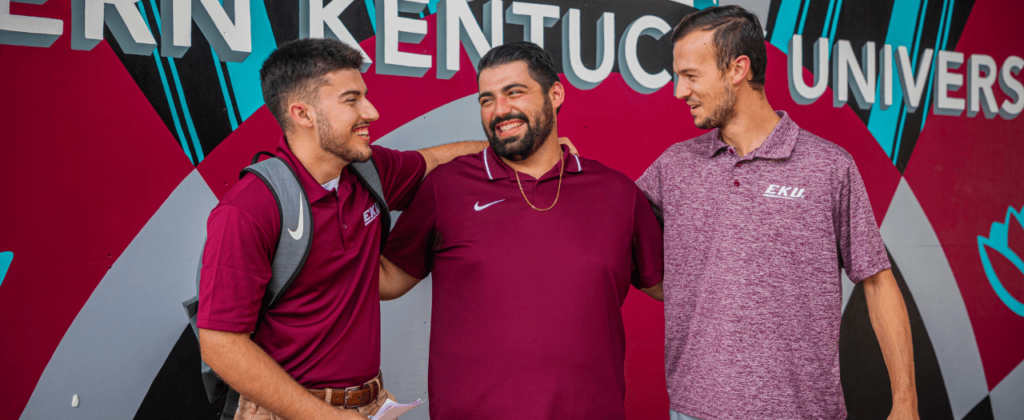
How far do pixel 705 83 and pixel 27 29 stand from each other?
194 centimetres

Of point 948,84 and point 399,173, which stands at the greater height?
point 948,84

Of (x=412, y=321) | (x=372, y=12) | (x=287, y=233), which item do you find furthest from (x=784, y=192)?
(x=372, y=12)

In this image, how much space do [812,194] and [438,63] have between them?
4.50 feet

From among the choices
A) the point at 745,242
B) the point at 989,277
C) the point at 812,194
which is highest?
the point at 812,194

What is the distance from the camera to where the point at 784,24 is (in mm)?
2703

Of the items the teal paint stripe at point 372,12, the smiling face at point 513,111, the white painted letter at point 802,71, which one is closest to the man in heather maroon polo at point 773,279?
the smiling face at point 513,111

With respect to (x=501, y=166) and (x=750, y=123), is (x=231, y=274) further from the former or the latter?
(x=750, y=123)

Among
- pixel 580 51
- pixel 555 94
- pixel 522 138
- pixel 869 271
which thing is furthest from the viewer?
pixel 580 51

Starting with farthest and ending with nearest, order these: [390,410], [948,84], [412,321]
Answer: [948,84], [412,321], [390,410]

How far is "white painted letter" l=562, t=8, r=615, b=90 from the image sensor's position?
2.41m

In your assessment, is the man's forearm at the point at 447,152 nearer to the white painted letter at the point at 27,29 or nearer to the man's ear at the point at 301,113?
the man's ear at the point at 301,113

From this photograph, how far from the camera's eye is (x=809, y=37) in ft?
8.98

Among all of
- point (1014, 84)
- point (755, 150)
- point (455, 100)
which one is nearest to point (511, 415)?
point (755, 150)

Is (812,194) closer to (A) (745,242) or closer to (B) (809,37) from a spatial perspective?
(A) (745,242)
